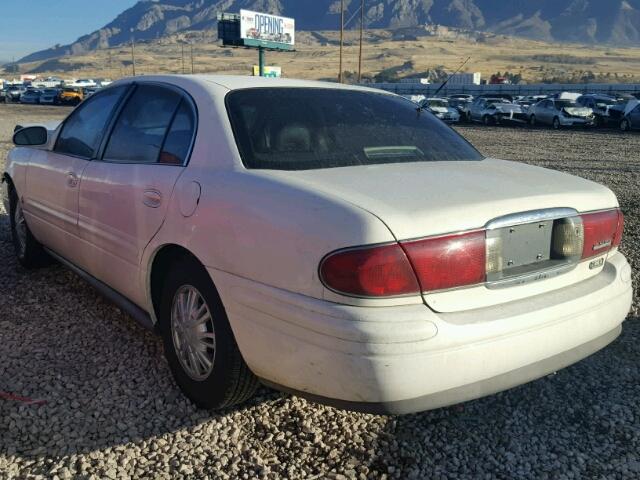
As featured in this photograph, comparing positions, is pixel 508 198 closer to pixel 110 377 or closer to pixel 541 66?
pixel 110 377

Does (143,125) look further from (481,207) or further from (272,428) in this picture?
(481,207)

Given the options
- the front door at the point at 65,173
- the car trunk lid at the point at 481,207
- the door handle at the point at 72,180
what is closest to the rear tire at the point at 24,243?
the front door at the point at 65,173

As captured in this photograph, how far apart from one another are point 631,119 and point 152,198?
85.0 feet

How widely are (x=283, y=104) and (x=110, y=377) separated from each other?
1699 millimetres

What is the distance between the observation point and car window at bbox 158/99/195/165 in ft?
10.3

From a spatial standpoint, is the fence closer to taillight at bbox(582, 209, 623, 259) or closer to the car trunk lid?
taillight at bbox(582, 209, 623, 259)

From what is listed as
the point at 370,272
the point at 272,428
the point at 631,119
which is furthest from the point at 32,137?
the point at 631,119

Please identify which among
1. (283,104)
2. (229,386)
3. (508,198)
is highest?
(283,104)

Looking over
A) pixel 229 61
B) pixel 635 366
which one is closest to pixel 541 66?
pixel 229 61

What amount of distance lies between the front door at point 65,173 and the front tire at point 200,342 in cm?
123

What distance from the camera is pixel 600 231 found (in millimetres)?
2881

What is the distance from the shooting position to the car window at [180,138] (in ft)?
10.3

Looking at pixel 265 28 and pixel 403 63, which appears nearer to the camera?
pixel 265 28

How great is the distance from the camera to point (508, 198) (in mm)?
2523
